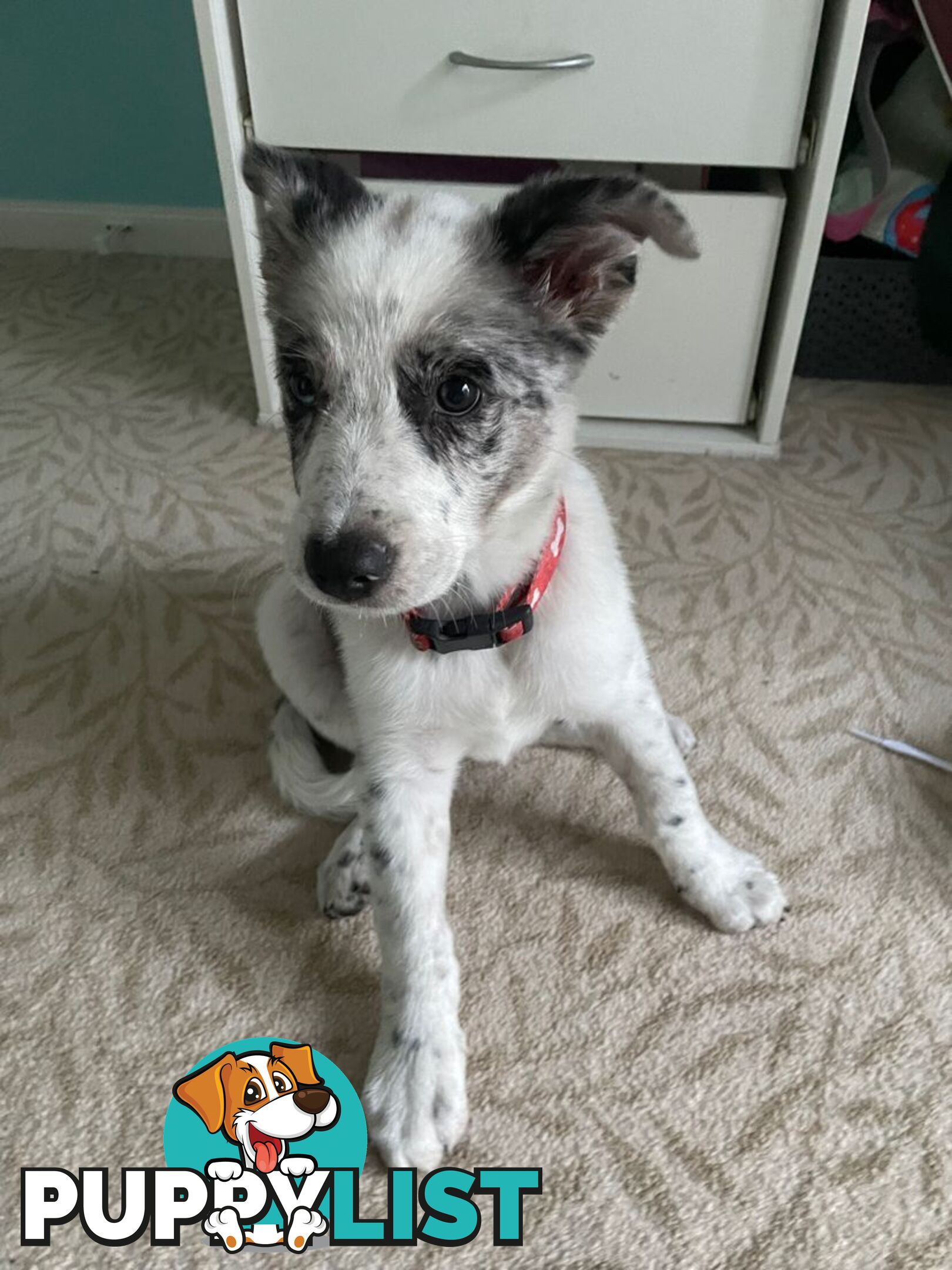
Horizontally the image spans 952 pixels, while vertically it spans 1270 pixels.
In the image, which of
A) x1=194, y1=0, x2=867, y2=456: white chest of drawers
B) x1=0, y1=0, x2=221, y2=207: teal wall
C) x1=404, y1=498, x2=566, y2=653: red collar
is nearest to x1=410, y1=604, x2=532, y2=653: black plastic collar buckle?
x1=404, y1=498, x2=566, y2=653: red collar

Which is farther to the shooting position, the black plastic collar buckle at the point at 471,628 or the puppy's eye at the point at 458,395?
the black plastic collar buckle at the point at 471,628

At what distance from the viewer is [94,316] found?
275cm

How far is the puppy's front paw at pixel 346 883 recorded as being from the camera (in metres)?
1.33

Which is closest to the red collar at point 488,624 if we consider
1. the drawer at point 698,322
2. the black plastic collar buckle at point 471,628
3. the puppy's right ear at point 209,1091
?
the black plastic collar buckle at point 471,628

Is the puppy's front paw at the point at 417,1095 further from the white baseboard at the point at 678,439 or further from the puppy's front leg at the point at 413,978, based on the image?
the white baseboard at the point at 678,439

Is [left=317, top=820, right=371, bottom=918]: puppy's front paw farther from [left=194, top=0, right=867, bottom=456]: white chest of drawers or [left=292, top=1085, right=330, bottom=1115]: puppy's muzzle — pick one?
[left=194, top=0, right=867, bottom=456]: white chest of drawers

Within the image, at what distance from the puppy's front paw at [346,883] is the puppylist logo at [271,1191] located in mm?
257

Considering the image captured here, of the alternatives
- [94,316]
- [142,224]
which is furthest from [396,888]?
[142,224]

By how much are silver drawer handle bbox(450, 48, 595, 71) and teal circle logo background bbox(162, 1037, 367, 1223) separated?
166 cm

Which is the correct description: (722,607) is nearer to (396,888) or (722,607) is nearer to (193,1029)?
(396,888)

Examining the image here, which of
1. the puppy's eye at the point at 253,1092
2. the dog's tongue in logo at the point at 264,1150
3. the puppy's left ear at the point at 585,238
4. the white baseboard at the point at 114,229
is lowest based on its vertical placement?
the puppy's eye at the point at 253,1092

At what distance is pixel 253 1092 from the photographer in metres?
1.14

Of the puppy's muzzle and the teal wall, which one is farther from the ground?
the teal wall

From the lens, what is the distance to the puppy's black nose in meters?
0.92
